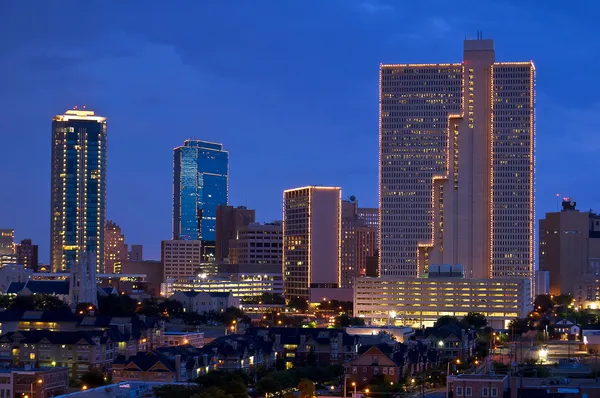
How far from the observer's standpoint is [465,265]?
489 ft

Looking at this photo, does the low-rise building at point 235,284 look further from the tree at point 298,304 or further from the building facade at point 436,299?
the building facade at point 436,299

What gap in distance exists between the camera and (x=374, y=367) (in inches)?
2884

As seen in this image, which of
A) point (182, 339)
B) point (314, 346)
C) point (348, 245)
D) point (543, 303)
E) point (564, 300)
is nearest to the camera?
point (314, 346)

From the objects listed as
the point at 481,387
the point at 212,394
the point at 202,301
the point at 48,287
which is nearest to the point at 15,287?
the point at 48,287

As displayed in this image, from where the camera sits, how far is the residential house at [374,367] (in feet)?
238

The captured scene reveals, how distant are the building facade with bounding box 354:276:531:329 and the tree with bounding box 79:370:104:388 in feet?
225

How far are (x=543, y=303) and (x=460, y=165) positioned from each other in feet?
74.0

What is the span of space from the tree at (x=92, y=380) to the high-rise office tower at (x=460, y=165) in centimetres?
8171

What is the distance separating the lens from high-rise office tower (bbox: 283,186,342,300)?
17600 cm

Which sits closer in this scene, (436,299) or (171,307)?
(171,307)

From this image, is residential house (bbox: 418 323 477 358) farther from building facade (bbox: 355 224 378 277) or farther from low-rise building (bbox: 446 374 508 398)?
building facade (bbox: 355 224 378 277)

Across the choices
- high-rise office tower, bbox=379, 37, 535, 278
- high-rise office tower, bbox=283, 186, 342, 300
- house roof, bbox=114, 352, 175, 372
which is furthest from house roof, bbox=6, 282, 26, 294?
house roof, bbox=114, 352, 175, 372

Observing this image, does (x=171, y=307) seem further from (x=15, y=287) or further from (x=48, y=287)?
(x=15, y=287)

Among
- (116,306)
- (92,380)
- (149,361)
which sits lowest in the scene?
(92,380)
